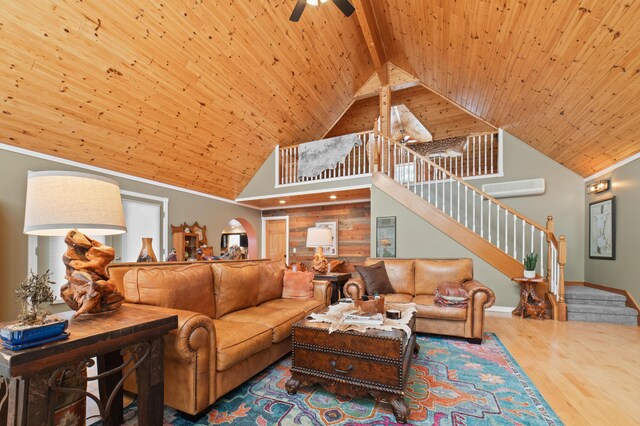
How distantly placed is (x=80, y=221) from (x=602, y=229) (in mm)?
6716

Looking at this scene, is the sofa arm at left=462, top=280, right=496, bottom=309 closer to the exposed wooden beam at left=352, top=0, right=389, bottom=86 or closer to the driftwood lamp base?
the driftwood lamp base

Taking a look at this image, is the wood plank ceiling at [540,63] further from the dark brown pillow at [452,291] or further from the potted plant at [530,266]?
the dark brown pillow at [452,291]

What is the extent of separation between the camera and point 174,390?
1.83 metres

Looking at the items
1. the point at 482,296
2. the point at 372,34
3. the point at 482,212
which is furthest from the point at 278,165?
the point at 482,296

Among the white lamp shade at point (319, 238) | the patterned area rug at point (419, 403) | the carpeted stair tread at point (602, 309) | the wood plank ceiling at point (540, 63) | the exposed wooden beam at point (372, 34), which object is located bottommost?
the patterned area rug at point (419, 403)

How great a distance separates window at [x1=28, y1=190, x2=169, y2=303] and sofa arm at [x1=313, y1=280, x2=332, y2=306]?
318cm

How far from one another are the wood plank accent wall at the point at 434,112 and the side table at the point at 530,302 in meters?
3.86

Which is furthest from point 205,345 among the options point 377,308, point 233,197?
point 233,197

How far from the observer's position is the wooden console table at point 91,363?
1.10 m

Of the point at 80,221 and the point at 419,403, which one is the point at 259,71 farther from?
the point at 419,403

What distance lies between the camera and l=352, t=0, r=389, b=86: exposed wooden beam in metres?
4.62

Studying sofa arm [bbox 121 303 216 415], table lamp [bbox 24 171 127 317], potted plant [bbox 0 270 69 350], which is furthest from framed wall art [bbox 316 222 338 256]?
potted plant [bbox 0 270 69 350]

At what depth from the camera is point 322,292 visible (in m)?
3.45

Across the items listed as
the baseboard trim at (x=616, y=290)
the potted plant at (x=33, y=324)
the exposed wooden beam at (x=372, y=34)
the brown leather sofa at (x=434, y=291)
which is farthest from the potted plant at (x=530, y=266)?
the potted plant at (x=33, y=324)
